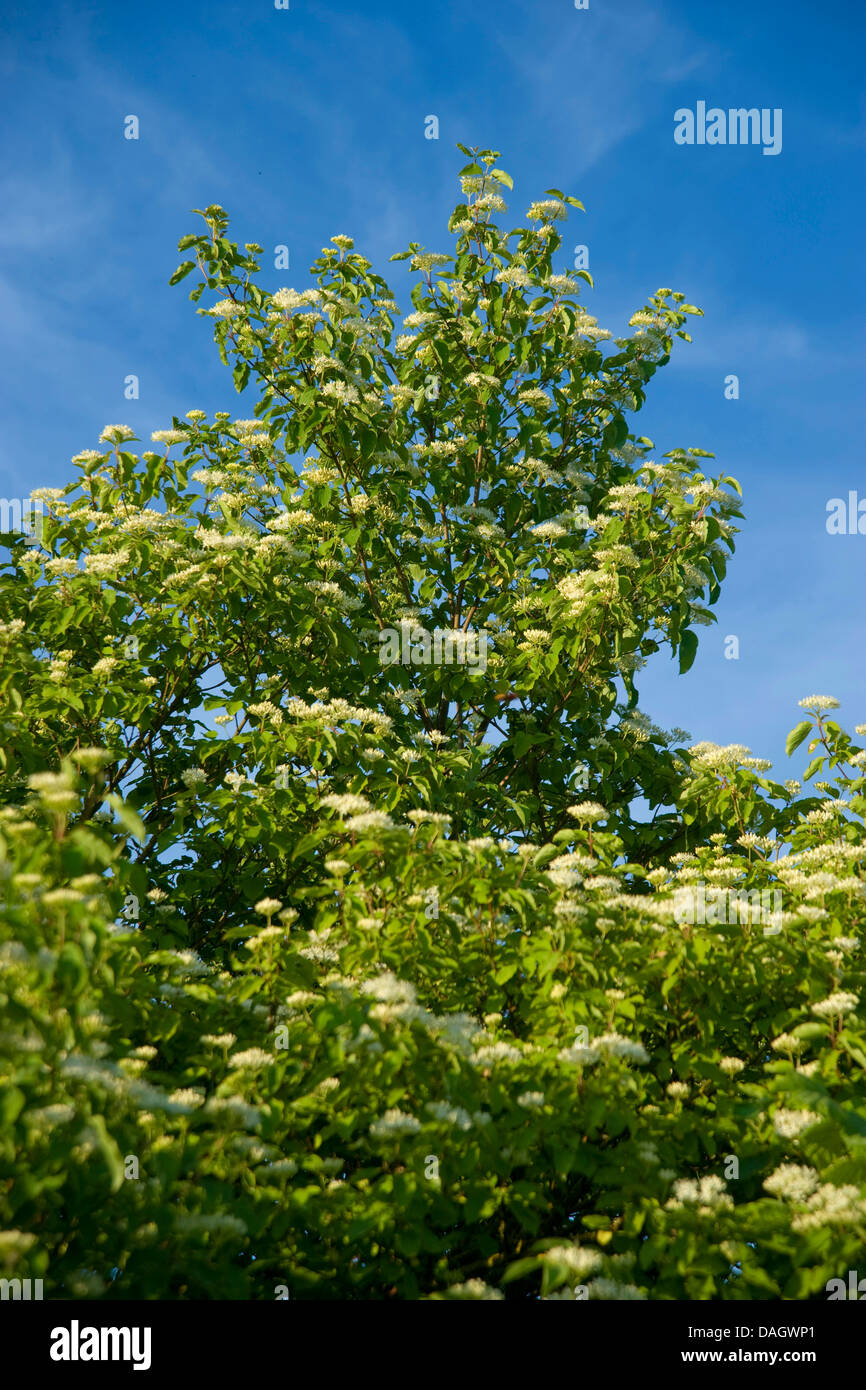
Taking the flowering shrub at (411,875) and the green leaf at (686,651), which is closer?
the flowering shrub at (411,875)

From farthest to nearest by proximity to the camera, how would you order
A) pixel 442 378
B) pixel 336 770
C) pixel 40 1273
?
pixel 442 378
pixel 336 770
pixel 40 1273

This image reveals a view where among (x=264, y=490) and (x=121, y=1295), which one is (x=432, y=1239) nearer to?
(x=121, y=1295)

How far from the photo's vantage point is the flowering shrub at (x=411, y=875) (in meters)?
3.28

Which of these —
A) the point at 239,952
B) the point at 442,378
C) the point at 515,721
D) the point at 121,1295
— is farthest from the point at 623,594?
the point at 121,1295

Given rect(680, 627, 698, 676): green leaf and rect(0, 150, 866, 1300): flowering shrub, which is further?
rect(680, 627, 698, 676): green leaf

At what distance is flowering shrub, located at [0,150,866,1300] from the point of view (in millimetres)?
3275

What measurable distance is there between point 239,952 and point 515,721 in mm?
2948

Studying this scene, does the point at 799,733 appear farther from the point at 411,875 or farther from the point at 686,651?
the point at 411,875

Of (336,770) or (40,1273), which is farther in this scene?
(336,770)

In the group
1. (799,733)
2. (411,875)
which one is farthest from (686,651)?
(411,875)

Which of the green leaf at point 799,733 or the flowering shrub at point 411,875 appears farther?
the green leaf at point 799,733

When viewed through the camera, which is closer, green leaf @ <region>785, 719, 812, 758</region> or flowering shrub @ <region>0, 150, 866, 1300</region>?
flowering shrub @ <region>0, 150, 866, 1300</region>

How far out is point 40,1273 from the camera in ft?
9.45

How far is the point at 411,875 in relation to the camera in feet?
14.9
